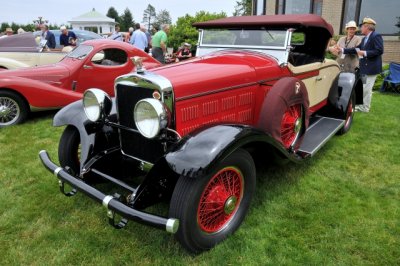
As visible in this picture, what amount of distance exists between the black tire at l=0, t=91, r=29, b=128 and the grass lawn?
5.13 ft

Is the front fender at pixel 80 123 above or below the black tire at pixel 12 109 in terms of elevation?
above

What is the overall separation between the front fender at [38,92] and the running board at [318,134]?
164 inches

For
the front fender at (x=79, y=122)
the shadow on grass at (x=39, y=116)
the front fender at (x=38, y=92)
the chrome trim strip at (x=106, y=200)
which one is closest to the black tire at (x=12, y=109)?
the front fender at (x=38, y=92)

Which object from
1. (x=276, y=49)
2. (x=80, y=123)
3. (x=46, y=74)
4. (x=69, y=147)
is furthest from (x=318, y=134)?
(x=46, y=74)

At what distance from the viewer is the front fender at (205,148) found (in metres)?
2.13

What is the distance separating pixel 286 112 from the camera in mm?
3359

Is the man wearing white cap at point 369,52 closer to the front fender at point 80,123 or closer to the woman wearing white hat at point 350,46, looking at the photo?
the woman wearing white hat at point 350,46

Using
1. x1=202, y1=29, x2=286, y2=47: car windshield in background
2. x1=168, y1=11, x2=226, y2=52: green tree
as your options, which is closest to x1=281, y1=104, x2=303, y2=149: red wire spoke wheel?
x1=202, y1=29, x2=286, y2=47: car windshield in background

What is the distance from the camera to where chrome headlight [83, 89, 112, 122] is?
2.90 m

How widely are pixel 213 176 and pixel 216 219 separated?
0.44 m

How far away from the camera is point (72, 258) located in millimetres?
2436

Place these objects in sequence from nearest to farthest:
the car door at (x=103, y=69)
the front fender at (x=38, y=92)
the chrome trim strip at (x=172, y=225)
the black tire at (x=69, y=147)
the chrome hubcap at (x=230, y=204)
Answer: the chrome trim strip at (x=172, y=225)
the chrome hubcap at (x=230, y=204)
the black tire at (x=69, y=147)
the front fender at (x=38, y=92)
the car door at (x=103, y=69)

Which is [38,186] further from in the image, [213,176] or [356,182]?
[356,182]

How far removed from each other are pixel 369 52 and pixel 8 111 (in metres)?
6.38
